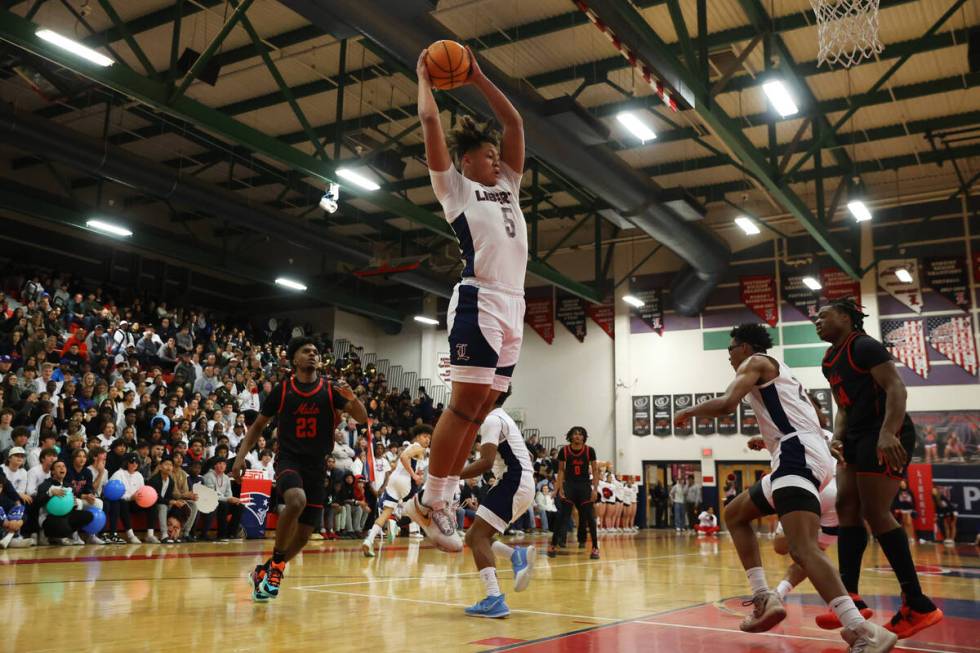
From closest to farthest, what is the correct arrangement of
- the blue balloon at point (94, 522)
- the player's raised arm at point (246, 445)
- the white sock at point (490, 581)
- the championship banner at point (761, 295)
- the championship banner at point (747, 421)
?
the white sock at point (490, 581)
the player's raised arm at point (246, 445)
the blue balloon at point (94, 522)
the championship banner at point (747, 421)
the championship banner at point (761, 295)

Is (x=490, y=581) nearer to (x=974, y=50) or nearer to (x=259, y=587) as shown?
(x=259, y=587)

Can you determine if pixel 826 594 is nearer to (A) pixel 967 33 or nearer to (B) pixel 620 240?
(A) pixel 967 33

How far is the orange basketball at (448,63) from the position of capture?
3.77 meters

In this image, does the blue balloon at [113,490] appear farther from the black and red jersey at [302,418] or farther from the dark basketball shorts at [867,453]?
the dark basketball shorts at [867,453]

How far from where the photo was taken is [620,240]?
27.1 m

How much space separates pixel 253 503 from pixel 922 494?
665 inches

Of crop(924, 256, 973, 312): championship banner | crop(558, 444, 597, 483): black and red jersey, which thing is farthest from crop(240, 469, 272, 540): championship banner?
crop(924, 256, 973, 312): championship banner

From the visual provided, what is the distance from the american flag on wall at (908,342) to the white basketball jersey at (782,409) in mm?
20716

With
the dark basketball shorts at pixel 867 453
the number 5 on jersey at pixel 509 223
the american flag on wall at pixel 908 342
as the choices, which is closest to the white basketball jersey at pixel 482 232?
the number 5 on jersey at pixel 509 223

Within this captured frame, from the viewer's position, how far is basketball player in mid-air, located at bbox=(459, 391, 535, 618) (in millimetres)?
5281

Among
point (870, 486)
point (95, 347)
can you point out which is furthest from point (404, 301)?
point (870, 486)

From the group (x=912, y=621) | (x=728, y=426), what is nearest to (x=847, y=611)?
(x=912, y=621)

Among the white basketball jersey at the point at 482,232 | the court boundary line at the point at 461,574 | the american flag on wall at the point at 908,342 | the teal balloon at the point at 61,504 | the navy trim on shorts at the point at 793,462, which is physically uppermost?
the american flag on wall at the point at 908,342

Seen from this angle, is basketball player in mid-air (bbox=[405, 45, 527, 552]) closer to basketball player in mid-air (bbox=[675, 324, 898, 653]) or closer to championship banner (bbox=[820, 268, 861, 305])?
basketball player in mid-air (bbox=[675, 324, 898, 653])
